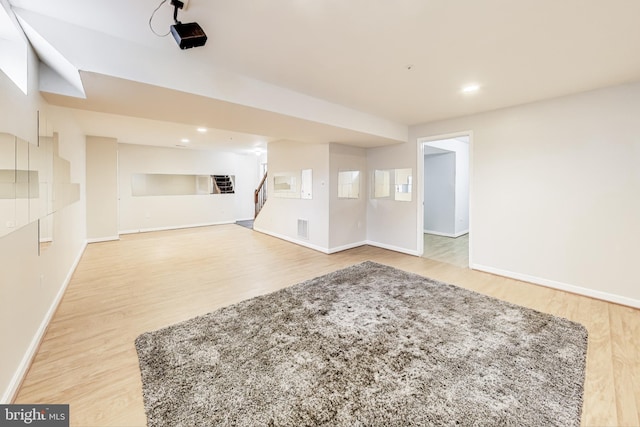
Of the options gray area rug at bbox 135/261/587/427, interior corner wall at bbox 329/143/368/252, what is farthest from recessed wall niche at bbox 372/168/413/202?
gray area rug at bbox 135/261/587/427

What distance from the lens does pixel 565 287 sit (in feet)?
11.6

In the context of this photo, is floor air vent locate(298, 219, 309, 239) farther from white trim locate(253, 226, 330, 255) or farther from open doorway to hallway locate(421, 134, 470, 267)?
open doorway to hallway locate(421, 134, 470, 267)

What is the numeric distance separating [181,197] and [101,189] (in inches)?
91.4

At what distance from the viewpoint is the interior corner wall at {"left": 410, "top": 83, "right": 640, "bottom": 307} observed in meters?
3.11

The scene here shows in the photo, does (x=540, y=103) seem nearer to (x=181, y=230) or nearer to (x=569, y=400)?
(x=569, y=400)

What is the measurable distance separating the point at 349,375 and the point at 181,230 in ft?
25.8

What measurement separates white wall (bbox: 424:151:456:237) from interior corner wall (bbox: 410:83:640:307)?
290 cm

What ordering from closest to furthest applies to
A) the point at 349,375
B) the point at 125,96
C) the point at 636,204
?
the point at 349,375
the point at 125,96
the point at 636,204

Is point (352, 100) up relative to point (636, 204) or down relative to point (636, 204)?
up

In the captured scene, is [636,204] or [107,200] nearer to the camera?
[636,204]

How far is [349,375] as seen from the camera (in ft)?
6.21

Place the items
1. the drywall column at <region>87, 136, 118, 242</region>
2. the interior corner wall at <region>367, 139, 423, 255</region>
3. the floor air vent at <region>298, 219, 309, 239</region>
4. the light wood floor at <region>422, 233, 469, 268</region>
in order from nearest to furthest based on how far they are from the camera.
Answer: the light wood floor at <region>422, 233, 469, 268</region> < the interior corner wall at <region>367, 139, 423, 255</region> < the floor air vent at <region>298, 219, 309, 239</region> < the drywall column at <region>87, 136, 118, 242</region>

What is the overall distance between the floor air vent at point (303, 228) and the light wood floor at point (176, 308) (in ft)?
1.55

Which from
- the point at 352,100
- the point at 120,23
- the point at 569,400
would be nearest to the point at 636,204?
the point at 569,400
